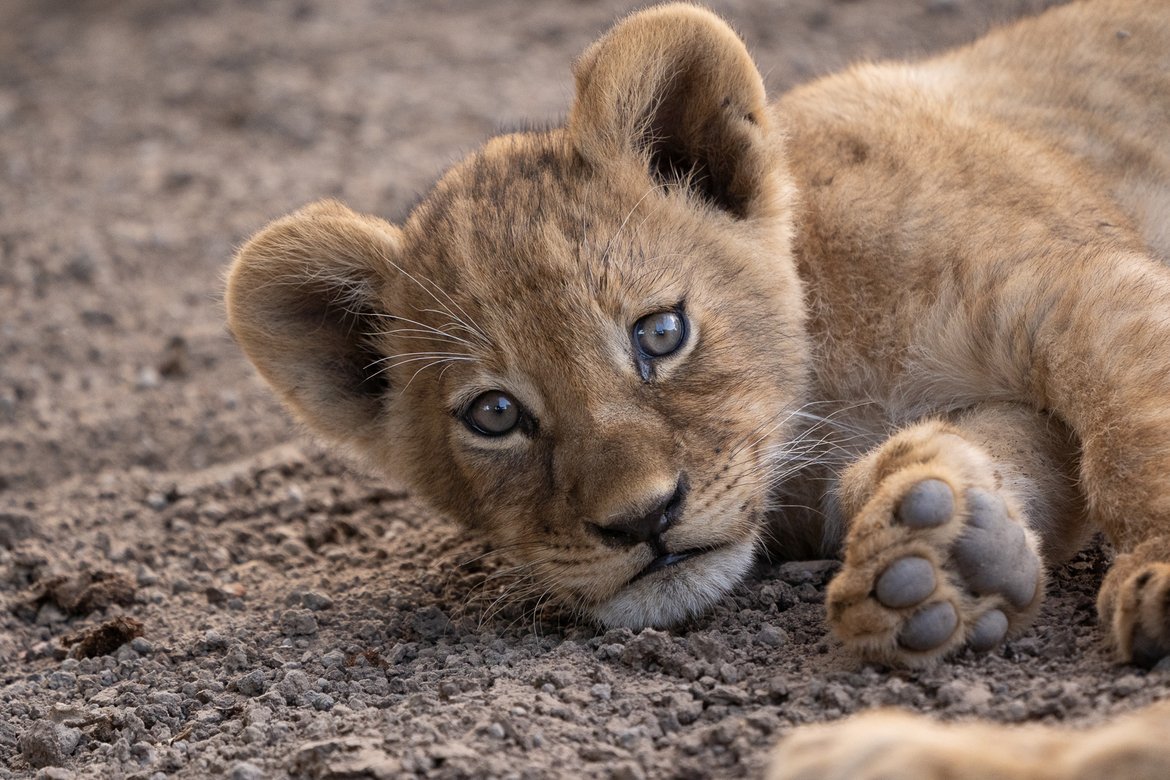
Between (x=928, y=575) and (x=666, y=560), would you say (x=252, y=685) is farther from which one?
(x=928, y=575)

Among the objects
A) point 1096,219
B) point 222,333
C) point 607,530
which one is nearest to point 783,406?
point 607,530

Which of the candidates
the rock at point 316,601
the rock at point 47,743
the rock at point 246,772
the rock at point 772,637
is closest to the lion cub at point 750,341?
the rock at point 772,637

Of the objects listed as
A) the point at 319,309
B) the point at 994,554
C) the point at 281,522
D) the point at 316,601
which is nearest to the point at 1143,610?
the point at 994,554

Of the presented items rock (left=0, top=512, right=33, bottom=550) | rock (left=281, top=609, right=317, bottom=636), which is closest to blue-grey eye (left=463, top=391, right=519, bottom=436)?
rock (left=281, top=609, right=317, bottom=636)

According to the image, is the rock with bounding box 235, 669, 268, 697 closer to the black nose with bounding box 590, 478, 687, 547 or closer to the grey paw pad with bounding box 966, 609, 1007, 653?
the black nose with bounding box 590, 478, 687, 547

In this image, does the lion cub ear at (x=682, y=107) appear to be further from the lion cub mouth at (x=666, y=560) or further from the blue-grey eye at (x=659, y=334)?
the lion cub mouth at (x=666, y=560)

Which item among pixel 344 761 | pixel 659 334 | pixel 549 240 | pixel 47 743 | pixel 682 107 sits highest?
pixel 682 107

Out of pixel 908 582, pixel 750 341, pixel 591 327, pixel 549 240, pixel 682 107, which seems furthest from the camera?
pixel 682 107
